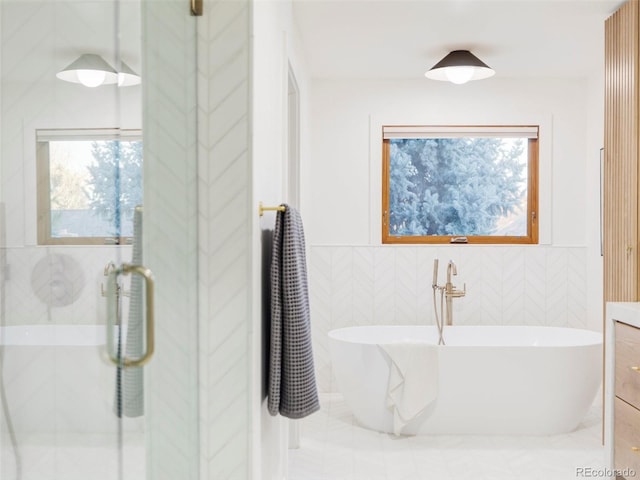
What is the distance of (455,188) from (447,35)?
1.42 metres

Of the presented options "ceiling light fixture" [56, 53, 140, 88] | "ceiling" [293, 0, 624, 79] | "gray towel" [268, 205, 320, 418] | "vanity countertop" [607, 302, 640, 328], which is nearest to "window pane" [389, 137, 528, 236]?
"ceiling" [293, 0, 624, 79]

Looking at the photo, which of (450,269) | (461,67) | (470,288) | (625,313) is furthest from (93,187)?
(470,288)

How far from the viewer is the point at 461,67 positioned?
411 cm

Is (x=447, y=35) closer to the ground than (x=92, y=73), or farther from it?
farther from it

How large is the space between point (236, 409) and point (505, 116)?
146 inches

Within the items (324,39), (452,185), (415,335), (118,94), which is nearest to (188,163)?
(118,94)

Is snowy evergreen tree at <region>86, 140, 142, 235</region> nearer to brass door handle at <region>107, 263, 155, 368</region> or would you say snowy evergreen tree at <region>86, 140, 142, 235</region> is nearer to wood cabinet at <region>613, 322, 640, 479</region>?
brass door handle at <region>107, 263, 155, 368</region>

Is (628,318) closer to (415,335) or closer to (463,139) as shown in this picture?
(415,335)

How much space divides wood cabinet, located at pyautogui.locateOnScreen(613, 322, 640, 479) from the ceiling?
5.71 feet

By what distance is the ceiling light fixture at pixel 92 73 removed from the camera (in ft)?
3.82

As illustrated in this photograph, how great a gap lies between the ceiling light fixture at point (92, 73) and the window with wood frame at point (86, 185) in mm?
93

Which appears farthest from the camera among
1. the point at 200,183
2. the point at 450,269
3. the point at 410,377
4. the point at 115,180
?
the point at 450,269

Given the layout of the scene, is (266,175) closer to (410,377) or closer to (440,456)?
(410,377)

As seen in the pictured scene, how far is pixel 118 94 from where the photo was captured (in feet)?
4.59
